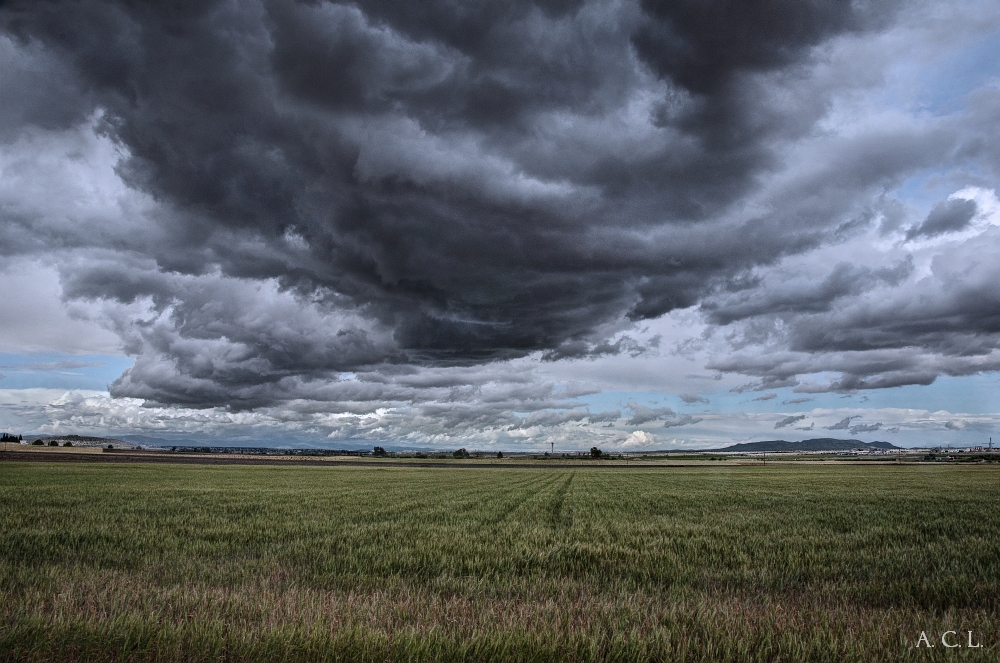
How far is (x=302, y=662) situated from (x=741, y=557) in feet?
31.3

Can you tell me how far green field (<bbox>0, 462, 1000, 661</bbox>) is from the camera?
5.40m

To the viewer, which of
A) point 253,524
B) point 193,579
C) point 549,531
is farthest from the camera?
point 253,524

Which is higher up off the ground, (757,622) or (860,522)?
(757,622)

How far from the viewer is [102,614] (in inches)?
237

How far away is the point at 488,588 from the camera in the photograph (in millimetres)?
8617

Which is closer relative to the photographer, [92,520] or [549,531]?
[549,531]

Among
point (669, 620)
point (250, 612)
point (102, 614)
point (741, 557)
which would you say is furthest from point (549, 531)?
point (102, 614)

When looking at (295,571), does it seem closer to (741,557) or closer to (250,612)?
(250,612)

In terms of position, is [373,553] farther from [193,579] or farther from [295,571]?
[193,579]

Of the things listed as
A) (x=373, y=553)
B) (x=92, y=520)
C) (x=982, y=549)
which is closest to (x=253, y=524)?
(x=92, y=520)

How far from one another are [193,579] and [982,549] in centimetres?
1706

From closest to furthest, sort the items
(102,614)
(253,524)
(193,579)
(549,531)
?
(102,614)
(193,579)
(549,531)
(253,524)

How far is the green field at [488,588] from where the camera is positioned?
5398 millimetres

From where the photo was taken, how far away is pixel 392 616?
666 cm
